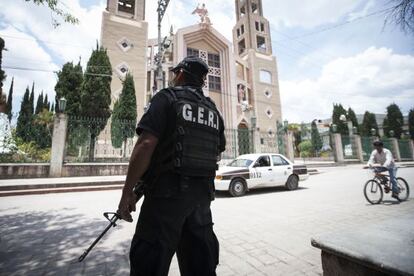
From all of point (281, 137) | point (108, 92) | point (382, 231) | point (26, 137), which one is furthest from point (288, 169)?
point (108, 92)

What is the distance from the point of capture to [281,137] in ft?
61.3

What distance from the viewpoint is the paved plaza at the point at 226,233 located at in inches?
106

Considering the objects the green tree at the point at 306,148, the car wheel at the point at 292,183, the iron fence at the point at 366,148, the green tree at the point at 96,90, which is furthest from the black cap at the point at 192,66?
the green tree at the point at 306,148

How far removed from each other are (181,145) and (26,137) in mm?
13000

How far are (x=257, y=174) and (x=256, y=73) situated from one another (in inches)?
1089

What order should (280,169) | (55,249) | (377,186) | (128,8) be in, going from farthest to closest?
(128,8) → (280,169) → (377,186) → (55,249)

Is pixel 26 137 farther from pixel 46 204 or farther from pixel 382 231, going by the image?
pixel 382 231

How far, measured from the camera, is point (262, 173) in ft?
26.8

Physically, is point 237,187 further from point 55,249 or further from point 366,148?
point 366,148

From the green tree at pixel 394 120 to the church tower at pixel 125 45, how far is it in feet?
157

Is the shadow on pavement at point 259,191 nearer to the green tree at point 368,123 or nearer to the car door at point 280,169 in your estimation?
the car door at point 280,169

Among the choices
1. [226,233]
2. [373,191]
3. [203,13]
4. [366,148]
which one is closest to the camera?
[226,233]

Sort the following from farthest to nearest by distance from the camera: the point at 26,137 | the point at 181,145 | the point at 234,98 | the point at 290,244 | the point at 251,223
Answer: the point at 234,98 < the point at 26,137 < the point at 251,223 < the point at 290,244 < the point at 181,145

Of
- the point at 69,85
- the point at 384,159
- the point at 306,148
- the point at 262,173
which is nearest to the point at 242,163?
the point at 262,173
